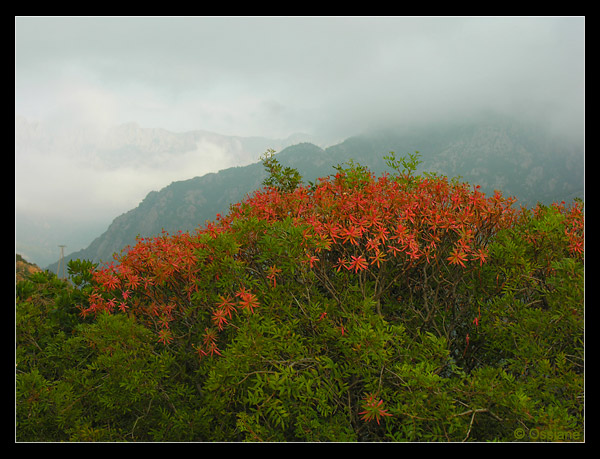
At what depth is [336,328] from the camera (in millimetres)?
3377

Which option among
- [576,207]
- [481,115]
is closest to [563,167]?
[481,115]

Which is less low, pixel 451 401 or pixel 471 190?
pixel 471 190

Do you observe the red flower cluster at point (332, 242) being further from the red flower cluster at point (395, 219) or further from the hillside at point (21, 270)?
the hillside at point (21, 270)

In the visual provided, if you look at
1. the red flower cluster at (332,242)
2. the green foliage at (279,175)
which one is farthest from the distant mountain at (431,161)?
the red flower cluster at (332,242)

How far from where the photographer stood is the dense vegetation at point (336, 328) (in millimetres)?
3145

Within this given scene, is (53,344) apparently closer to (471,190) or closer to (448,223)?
(448,223)

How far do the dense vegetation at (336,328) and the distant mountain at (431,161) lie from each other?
64.9m

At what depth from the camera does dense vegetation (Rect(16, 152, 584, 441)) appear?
314 cm

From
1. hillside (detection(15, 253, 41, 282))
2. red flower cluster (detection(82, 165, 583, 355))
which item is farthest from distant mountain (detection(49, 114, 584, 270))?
red flower cluster (detection(82, 165, 583, 355))

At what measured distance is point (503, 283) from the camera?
386 cm

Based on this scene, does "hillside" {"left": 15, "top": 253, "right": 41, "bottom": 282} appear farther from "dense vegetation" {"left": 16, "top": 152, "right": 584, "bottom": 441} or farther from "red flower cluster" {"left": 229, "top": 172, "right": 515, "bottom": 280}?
"red flower cluster" {"left": 229, "top": 172, "right": 515, "bottom": 280}

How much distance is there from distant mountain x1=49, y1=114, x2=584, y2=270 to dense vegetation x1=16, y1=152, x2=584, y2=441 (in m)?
64.9

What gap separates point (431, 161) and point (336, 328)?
90628 mm
